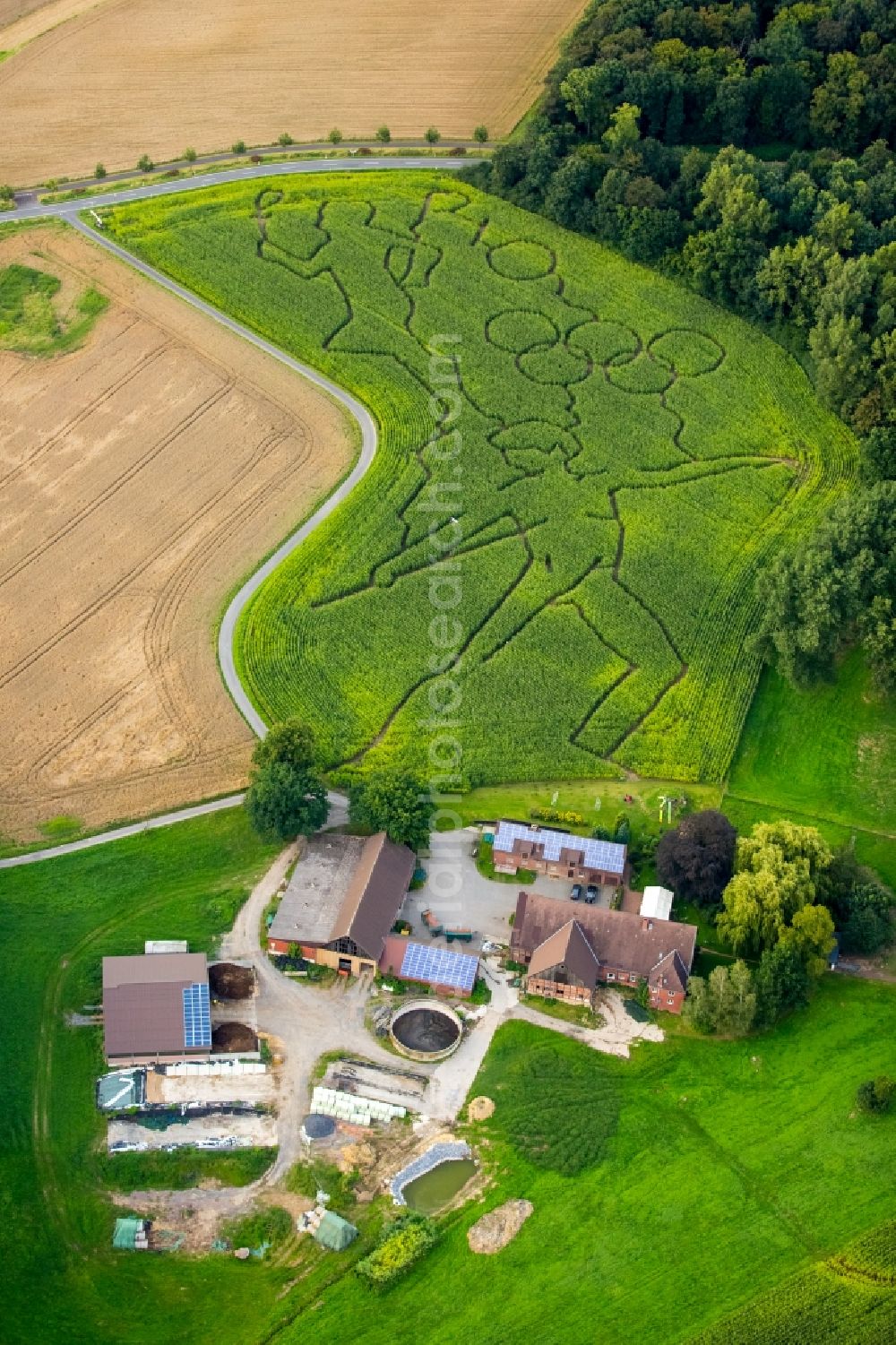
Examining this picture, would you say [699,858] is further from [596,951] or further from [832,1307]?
[832,1307]

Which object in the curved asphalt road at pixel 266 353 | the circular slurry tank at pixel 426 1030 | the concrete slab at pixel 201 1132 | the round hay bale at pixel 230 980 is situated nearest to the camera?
→ the concrete slab at pixel 201 1132

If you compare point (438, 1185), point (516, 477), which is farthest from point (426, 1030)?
point (516, 477)

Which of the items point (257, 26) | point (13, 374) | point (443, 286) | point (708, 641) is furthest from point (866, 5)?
point (13, 374)

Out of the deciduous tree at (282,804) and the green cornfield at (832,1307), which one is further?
the deciduous tree at (282,804)

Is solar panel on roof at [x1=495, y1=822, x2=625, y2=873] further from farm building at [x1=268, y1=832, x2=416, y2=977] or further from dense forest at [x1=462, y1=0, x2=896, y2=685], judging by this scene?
dense forest at [x1=462, y1=0, x2=896, y2=685]

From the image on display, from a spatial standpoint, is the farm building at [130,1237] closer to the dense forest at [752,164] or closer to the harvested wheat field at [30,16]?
the dense forest at [752,164]

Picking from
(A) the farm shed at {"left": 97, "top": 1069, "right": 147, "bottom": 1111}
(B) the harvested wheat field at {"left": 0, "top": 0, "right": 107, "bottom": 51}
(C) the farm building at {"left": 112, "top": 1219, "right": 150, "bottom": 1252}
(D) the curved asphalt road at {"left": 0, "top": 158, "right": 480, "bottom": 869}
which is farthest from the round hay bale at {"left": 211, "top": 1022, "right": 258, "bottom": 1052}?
(B) the harvested wheat field at {"left": 0, "top": 0, "right": 107, "bottom": 51}

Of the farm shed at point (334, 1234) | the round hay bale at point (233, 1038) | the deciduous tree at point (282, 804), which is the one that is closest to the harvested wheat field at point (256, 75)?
the deciduous tree at point (282, 804)
